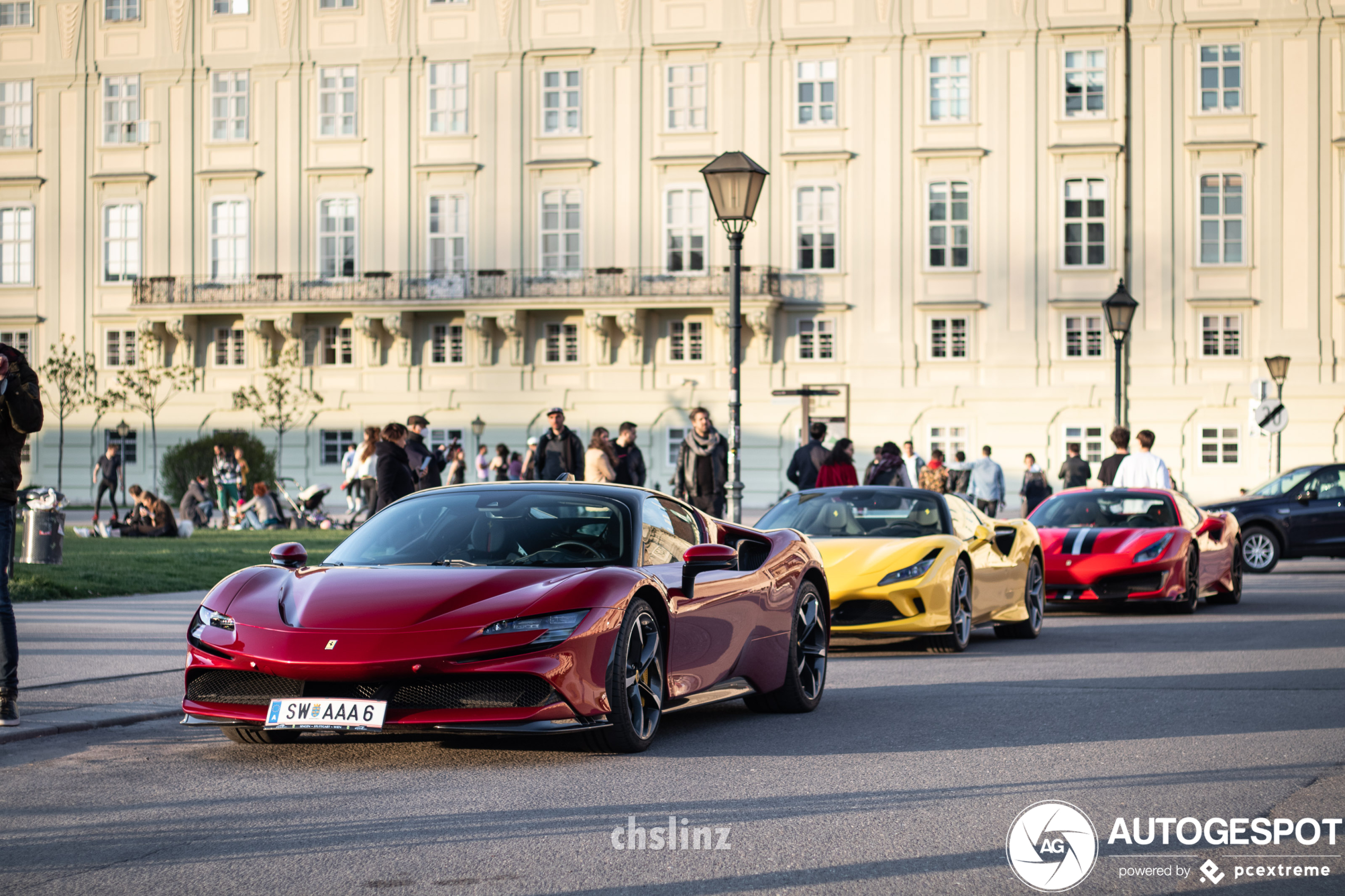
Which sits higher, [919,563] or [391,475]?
[391,475]

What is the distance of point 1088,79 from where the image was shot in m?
49.9

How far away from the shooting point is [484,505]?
8.53m

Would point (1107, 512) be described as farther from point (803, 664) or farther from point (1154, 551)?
point (803, 664)

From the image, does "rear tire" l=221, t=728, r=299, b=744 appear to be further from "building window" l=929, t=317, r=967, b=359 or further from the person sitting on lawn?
"building window" l=929, t=317, r=967, b=359

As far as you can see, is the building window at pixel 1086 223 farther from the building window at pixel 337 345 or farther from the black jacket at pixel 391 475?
the black jacket at pixel 391 475

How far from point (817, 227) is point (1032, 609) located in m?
37.1

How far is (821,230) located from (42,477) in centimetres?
2662

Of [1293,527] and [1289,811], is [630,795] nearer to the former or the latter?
[1289,811]

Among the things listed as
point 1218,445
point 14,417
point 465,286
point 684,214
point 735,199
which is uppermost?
point 684,214

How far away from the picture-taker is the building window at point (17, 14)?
5619 centimetres

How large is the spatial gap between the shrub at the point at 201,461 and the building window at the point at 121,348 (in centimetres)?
743

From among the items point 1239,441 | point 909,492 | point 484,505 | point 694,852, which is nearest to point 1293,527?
point 909,492

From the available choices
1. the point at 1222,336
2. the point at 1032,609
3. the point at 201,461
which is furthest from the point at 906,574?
the point at 1222,336

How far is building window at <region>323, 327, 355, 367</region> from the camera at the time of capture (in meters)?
54.0
